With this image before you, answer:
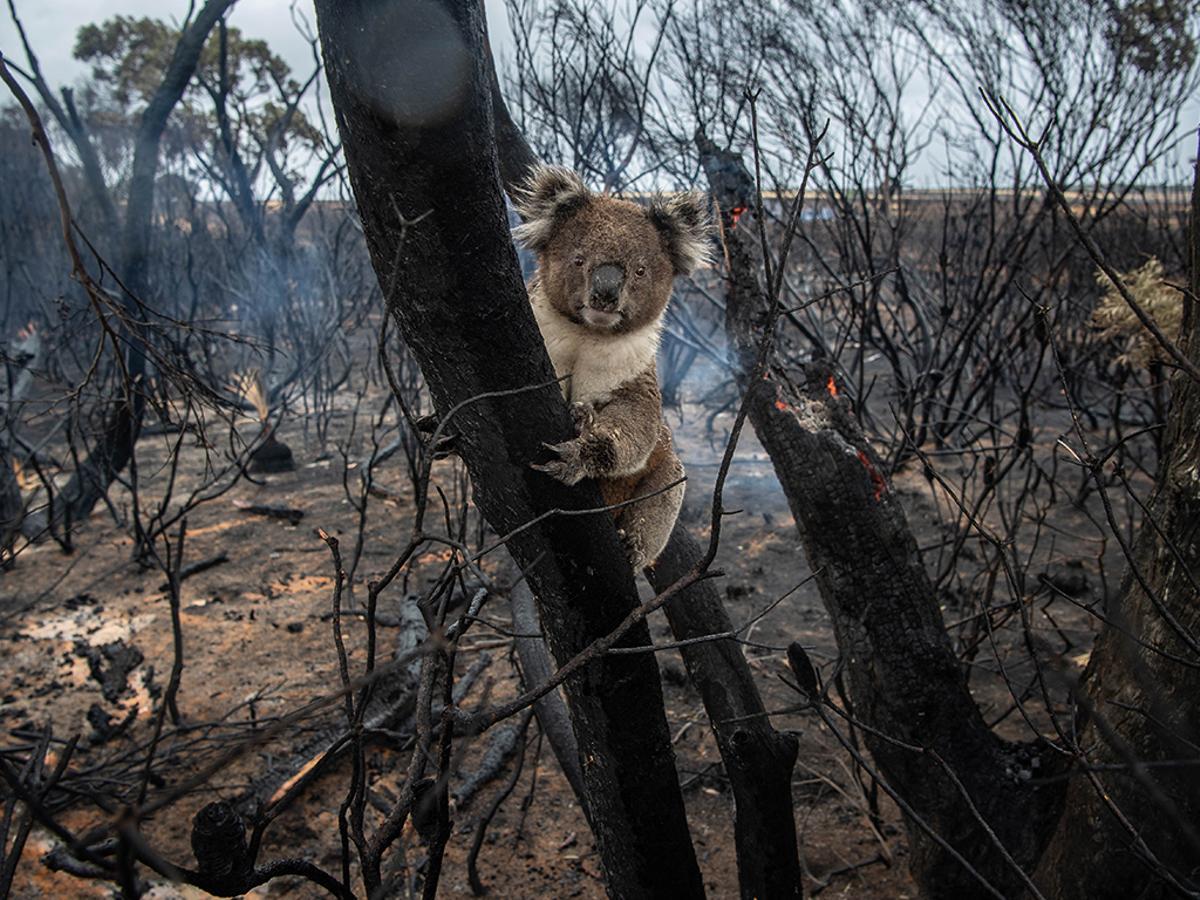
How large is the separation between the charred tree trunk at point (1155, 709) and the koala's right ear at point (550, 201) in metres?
1.75

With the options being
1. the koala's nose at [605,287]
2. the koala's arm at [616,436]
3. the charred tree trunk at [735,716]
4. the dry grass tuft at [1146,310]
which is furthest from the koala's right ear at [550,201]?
the dry grass tuft at [1146,310]

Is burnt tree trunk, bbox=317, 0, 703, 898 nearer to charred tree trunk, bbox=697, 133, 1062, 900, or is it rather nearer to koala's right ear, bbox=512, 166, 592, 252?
charred tree trunk, bbox=697, 133, 1062, 900

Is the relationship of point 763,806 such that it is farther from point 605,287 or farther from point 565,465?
point 605,287

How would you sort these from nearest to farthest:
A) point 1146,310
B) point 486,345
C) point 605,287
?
point 486,345, point 605,287, point 1146,310

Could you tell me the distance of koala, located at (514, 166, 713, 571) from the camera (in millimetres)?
2564

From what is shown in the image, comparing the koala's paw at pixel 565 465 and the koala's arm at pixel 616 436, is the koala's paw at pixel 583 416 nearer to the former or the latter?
the koala's arm at pixel 616 436

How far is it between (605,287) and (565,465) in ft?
3.21

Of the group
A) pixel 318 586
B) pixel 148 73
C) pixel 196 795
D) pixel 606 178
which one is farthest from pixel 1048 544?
pixel 148 73

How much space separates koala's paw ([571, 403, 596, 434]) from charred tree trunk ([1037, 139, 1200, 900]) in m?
1.39

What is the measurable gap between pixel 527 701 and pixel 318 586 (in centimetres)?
529

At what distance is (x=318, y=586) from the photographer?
6316 mm

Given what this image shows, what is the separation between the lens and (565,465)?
173 centimetres

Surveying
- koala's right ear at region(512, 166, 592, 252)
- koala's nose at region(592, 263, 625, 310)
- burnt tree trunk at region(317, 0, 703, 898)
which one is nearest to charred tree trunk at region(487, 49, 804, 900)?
koala's right ear at region(512, 166, 592, 252)

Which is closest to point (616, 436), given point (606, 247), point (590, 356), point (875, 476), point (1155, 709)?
point (590, 356)
